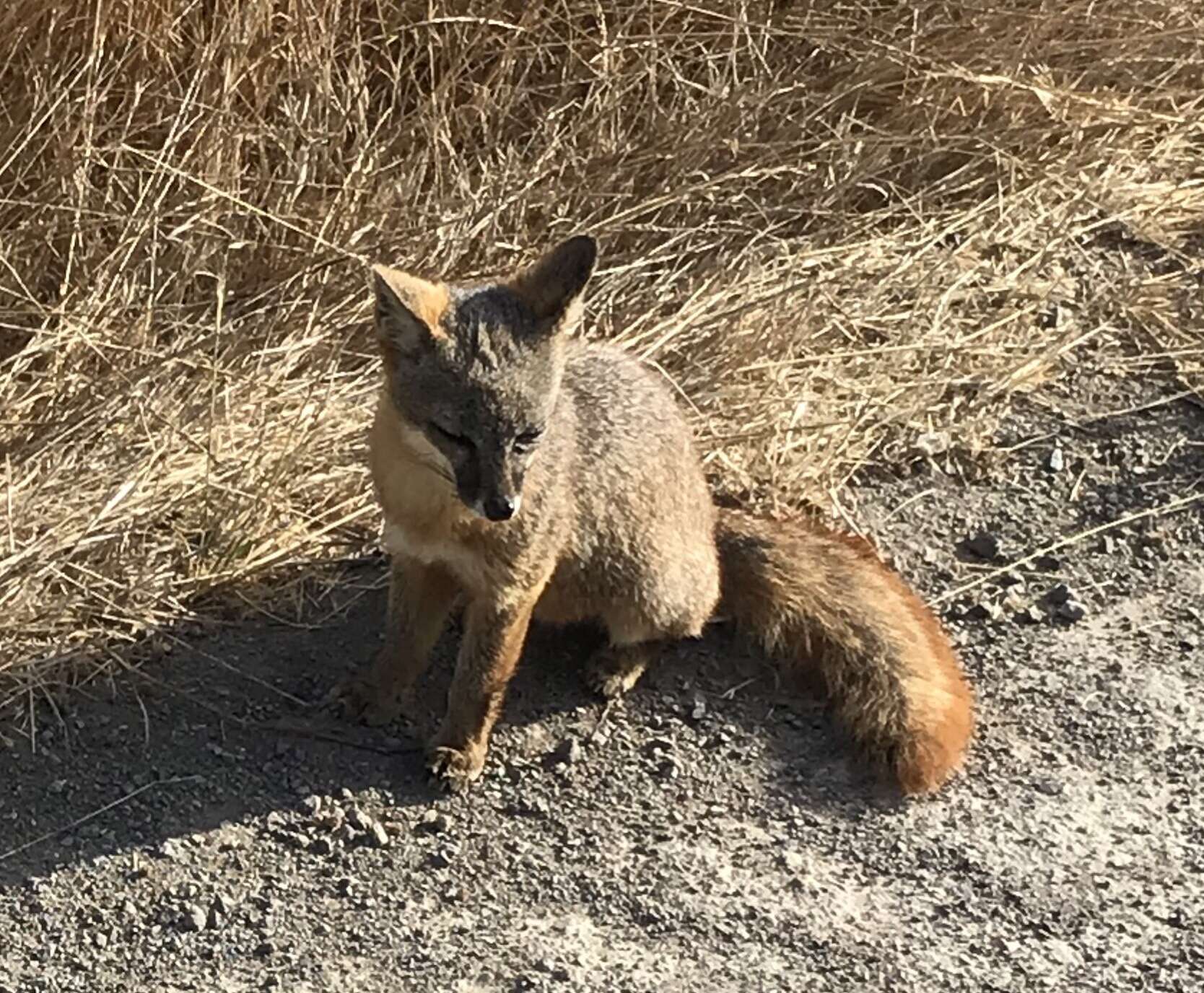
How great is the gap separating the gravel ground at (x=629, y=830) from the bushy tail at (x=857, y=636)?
9cm

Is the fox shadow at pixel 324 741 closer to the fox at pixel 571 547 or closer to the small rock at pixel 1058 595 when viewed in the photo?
the fox at pixel 571 547

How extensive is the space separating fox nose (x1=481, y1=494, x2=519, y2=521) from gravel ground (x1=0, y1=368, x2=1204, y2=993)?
71 centimetres

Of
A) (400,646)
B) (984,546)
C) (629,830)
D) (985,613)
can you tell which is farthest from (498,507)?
(984,546)

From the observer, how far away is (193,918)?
3582 millimetres

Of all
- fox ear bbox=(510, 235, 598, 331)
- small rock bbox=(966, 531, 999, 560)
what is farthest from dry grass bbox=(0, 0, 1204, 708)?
fox ear bbox=(510, 235, 598, 331)

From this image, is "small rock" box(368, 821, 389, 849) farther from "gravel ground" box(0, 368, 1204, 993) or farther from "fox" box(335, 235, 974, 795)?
"fox" box(335, 235, 974, 795)

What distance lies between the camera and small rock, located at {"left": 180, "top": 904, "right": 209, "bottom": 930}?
11.7 ft

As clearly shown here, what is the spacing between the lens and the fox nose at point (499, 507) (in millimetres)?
3641

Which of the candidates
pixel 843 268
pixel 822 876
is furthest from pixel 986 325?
pixel 822 876

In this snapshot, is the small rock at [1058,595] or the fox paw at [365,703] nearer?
the fox paw at [365,703]

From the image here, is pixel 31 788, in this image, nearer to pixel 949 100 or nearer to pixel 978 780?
pixel 978 780

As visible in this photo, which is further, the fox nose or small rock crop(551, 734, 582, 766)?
small rock crop(551, 734, 582, 766)

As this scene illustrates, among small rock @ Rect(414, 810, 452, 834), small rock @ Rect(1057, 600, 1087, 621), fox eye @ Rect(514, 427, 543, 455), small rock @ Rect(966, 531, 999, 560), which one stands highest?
fox eye @ Rect(514, 427, 543, 455)

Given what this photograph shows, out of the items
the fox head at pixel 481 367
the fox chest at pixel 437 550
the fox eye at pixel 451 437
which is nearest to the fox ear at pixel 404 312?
the fox head at pixel 481 367
